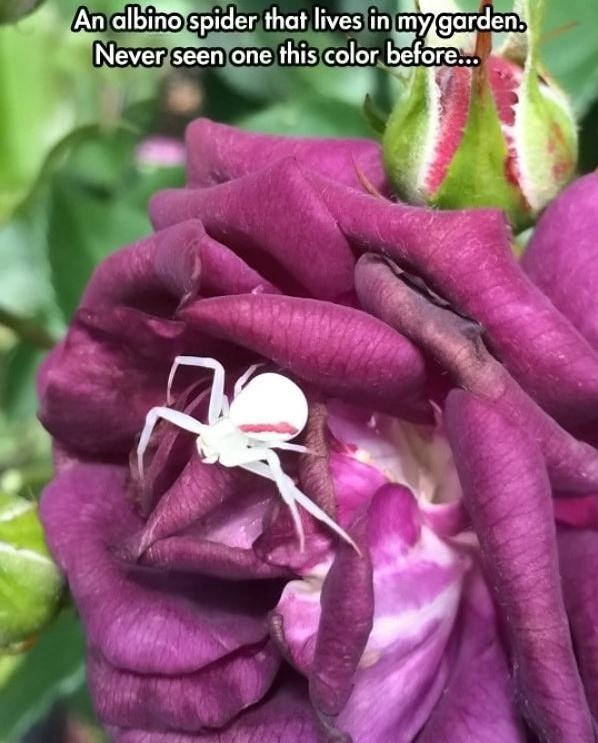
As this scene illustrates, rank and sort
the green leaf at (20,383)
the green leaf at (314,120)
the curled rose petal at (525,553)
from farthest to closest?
the green leaf at (20,383) → the green leaf at (314,120) → the curled rose petal at (525,553)

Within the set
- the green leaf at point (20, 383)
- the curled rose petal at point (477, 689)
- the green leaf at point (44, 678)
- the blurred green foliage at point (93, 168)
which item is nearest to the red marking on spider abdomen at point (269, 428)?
the curled rose petal at point (477, 689)

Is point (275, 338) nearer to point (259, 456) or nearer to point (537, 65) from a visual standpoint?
point (259, 456)

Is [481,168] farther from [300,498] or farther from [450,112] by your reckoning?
[300,498]

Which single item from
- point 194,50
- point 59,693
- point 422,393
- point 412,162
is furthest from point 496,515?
point 194,50

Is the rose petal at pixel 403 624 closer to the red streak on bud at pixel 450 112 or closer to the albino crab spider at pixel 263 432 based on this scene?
the albino crab spider at pixel 263 432

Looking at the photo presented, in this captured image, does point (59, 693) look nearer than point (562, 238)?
No

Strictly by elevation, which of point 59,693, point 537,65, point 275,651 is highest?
point 537,65

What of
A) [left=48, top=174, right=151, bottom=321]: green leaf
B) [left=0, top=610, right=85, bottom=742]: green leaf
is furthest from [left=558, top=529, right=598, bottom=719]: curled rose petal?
[left=48, top=174, right=151, bottom=321]: green leaf
